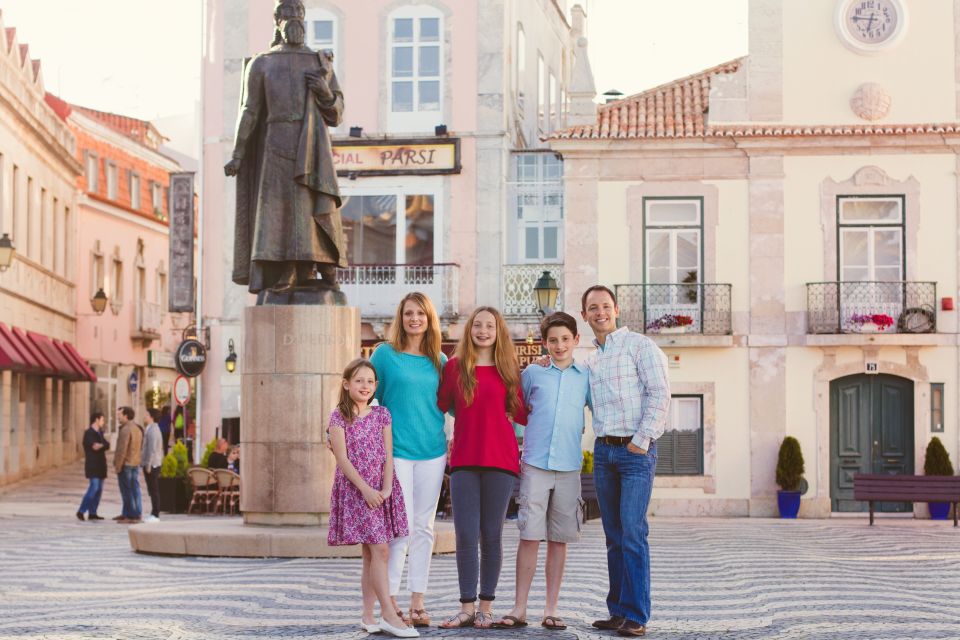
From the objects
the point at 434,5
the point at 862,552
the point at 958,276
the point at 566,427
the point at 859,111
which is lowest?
the point at 862,552

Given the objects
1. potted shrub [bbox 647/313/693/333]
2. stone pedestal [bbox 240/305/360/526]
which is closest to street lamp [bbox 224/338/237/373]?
potted shrub [bbox 647/313/693/333]

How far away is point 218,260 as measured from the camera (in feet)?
117

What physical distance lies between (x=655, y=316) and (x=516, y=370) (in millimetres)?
21133

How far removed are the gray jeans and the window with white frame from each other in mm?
24610

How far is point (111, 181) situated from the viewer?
5397 centimetres

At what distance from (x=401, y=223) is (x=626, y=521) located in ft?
80.5

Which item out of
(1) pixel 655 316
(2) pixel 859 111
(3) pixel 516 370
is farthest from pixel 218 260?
(3) pixel 516 370

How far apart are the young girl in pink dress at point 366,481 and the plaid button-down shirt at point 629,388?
1180 millimetres

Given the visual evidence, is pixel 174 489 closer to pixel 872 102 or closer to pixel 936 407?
pixel 936 407

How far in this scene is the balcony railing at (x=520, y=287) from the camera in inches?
1310

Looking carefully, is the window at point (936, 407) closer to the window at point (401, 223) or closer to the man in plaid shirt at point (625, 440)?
the window at point (401, 223)

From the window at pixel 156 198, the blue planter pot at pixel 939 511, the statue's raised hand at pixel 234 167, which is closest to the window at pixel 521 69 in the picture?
the blue planter pot at pixel 939 511

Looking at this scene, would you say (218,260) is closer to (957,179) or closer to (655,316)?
(655,316)

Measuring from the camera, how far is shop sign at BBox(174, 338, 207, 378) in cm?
3269
